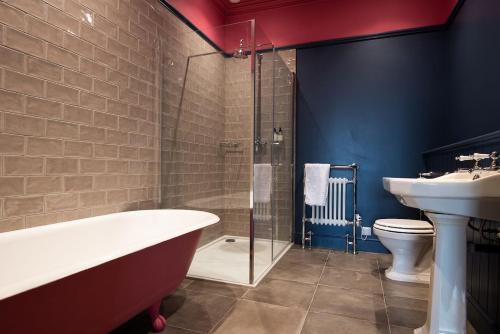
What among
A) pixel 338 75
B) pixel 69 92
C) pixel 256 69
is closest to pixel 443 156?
pixel 338 75

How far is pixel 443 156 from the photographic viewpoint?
2.45 meters

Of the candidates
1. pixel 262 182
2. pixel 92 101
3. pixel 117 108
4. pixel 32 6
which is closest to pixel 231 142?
pixel 262 182

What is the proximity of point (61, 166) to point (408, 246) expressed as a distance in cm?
245

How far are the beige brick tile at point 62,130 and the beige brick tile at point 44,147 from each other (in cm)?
4

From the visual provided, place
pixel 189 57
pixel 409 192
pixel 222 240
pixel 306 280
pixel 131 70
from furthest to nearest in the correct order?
pixel 222 240 < pixel 189 57 < pixel 306 280 < pixel 131 70 < pixel 409 192

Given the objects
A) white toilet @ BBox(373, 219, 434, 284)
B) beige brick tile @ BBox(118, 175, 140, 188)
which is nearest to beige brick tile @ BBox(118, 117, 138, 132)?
beige brick tile @ BBox(118, 175, 140, 188)

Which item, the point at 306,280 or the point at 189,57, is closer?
the point at 306,280

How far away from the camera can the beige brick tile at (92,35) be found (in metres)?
1.73

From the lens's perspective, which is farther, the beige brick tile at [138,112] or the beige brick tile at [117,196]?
the beige brick tile at [138,112]

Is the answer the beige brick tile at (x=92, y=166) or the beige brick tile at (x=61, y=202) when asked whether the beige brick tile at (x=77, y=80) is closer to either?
the beige brick tile at (x=92, y=166)

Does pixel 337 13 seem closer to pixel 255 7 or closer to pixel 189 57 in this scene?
pixel 255 7

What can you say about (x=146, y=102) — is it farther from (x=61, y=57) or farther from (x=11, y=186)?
(x=11, y=186)

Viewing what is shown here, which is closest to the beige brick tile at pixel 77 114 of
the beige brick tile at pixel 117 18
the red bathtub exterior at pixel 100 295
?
the beige brick tile at pixel 117 18

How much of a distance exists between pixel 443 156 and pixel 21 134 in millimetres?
2950
